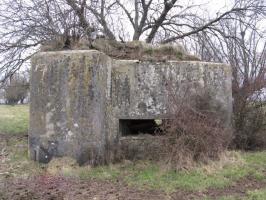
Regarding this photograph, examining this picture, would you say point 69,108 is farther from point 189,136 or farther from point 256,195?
point 256,195

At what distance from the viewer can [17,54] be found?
11695 mm

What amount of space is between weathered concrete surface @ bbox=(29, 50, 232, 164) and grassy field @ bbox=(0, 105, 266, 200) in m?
0.34

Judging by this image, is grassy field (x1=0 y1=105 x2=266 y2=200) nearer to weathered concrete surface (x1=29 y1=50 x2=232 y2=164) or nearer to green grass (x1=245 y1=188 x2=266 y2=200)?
green grass (x1=245 y1=188 x2=266 y2=200)

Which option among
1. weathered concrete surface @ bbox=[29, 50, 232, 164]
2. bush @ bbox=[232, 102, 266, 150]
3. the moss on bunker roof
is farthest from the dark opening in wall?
bush @ bbox=[232, 102, 266, 150]

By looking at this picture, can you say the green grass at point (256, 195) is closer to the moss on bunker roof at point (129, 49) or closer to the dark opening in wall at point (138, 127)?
the dark opening in wall at point (138, 127)

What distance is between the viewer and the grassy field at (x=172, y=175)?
629 centimetres

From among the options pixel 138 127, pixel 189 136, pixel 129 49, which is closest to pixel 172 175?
pixel 189 136

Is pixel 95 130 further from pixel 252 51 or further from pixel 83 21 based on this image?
pixel 252 51

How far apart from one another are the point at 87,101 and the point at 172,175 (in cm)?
191

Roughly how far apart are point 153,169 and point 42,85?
7.88ft

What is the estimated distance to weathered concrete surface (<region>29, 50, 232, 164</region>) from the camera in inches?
298

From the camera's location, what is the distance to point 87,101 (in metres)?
7.59

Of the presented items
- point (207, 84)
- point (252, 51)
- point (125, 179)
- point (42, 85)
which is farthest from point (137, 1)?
point (125, 179)

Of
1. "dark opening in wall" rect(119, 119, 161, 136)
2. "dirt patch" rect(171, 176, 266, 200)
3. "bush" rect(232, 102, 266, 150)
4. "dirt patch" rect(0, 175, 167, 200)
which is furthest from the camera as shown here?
"bush" rect(232, 102, 266, 150)
